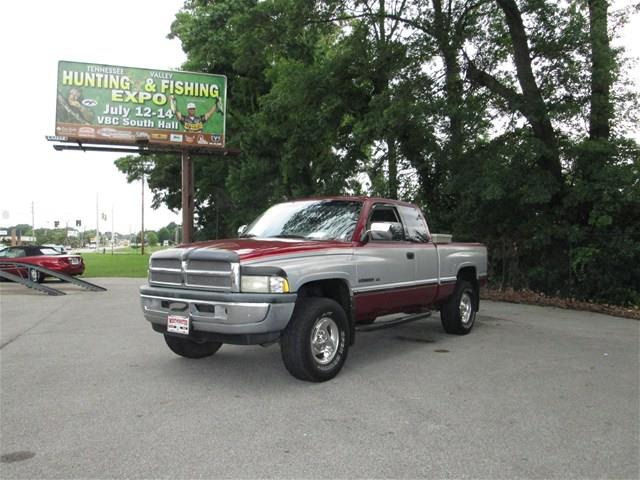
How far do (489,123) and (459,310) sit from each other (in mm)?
6343

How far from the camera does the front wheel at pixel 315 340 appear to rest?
5.12 metres

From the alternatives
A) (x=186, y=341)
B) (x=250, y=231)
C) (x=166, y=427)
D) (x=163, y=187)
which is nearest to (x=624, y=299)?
(x=250, y=231)

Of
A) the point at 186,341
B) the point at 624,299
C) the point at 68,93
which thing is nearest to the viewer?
the point at 186,341

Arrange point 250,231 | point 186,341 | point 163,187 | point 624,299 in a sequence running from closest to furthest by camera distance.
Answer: point 186,341 < point 250,231 < point 624,299 < point 163,187

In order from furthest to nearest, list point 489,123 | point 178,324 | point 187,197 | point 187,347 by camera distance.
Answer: point 187,197
point 489,123
point 187,347
point 178,324

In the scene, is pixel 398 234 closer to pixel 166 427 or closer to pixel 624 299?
pixel 166 427

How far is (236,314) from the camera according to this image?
490 centimetres

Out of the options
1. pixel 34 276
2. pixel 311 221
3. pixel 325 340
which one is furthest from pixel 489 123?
pixel 34 276

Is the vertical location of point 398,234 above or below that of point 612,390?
above

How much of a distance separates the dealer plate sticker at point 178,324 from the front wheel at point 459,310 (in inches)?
166

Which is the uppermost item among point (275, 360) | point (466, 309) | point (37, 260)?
point (37, 260)

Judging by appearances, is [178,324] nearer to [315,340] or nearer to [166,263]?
[166,263]

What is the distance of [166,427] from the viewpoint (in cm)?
405

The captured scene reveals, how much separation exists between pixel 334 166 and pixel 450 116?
4.51 m
